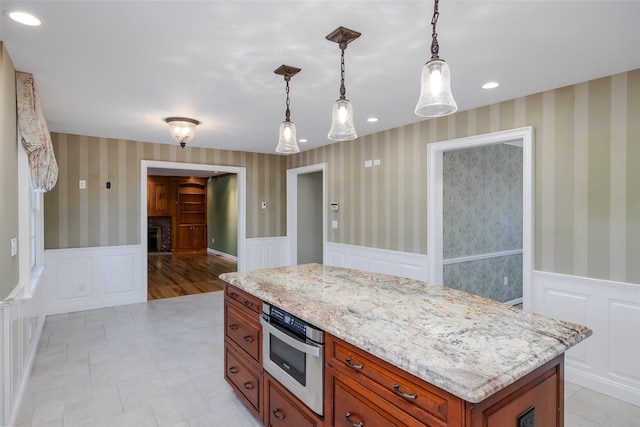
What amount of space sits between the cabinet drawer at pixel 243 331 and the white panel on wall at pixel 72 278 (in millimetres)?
3314

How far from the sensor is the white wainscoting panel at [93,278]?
4.55m

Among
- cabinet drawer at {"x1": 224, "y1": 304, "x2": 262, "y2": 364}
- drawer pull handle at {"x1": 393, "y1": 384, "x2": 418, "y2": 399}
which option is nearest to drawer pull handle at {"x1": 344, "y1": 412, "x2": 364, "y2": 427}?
drawer pull handle at {"x1": 393, "y1": 384, "x2": 418, "y2": 399}

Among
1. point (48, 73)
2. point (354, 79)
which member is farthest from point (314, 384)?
point (48, 73)

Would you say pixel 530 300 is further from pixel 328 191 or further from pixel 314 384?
pixel 328 191

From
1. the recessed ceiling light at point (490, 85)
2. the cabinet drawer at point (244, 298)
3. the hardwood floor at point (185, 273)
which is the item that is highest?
the recessed ceiling light at point (490, 85)

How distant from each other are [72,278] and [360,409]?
4805 mm

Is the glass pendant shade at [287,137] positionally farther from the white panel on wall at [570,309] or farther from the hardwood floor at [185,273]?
the hardwood floor at [185,273]

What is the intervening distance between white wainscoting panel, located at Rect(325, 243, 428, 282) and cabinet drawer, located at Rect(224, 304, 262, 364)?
91.3 inches

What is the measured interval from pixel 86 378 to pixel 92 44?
259 cm

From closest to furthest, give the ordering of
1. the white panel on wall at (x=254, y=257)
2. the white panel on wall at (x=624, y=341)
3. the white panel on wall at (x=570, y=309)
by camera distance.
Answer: the white panel on wall at (x=624, y=341)
the white panel on wall at (x=570, y=309)
the white panel on wall at (x=254, y=257)

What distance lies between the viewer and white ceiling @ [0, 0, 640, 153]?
1799mm

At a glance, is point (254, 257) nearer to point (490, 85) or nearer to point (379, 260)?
point (379, 260)

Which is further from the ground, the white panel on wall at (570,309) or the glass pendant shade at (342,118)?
the glass pendant shade at (342,118)

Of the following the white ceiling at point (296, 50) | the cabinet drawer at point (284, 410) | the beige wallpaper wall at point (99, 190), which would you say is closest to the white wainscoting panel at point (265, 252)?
the beige wallpaper wall at point (99, 190)
